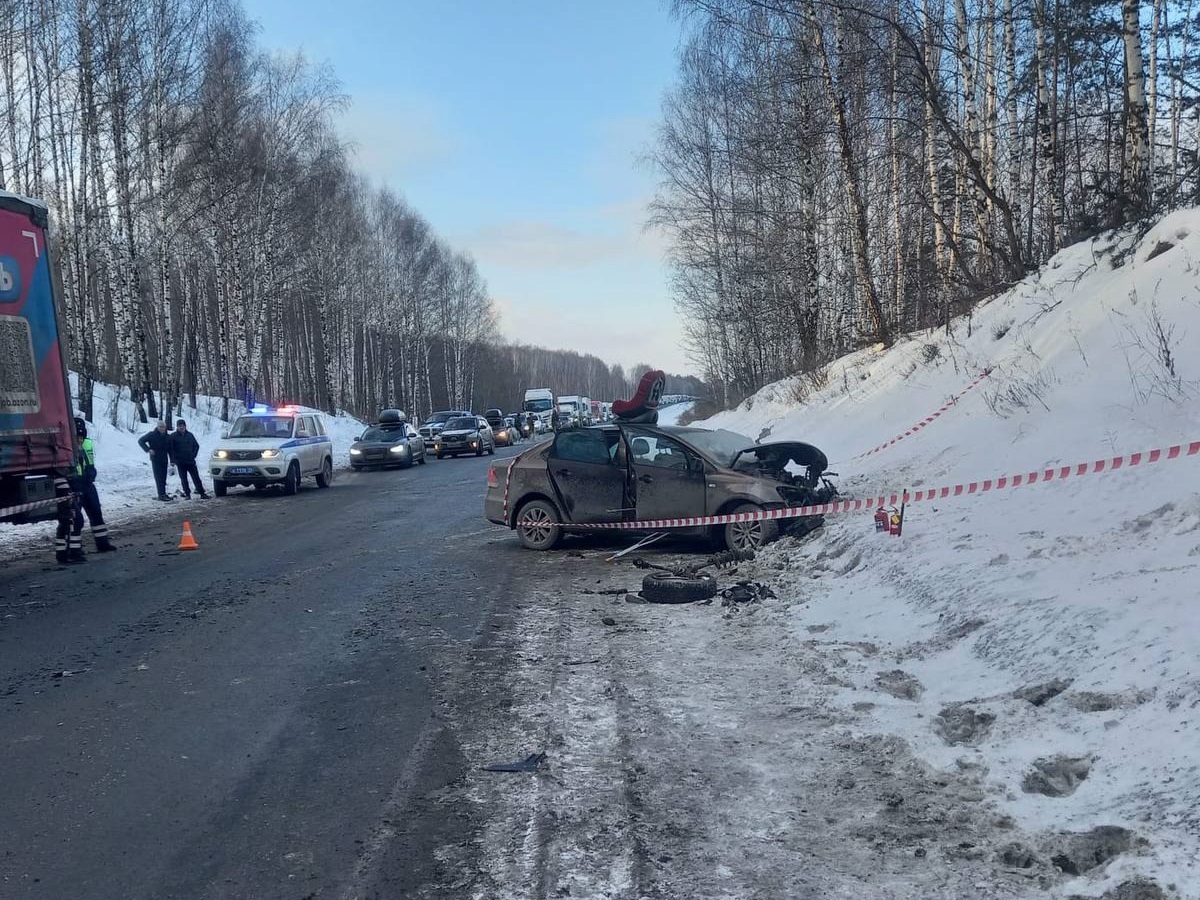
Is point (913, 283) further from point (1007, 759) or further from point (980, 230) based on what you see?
point (1007, 759)

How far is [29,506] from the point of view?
1033cm

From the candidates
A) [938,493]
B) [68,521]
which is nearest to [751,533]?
[938,493]

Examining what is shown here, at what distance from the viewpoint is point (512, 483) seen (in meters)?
11.3

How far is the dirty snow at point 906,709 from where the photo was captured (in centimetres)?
337

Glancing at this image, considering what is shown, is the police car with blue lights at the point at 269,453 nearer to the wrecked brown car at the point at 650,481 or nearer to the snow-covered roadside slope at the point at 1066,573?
the wrecked brown car at the point at 650,481

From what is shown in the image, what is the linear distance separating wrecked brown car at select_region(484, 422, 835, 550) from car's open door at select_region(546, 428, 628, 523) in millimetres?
12

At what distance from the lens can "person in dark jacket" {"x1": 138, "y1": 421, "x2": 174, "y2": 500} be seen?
1878 centimetres

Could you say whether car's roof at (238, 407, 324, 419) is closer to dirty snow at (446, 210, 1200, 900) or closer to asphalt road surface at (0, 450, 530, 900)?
asphalt road surface at (0, 450, 530, 900)

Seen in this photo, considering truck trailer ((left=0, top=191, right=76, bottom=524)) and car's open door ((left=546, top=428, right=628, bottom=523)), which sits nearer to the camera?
truck trailer ((left=0, top=191, right=76, bottom=524))

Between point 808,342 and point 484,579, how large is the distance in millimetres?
18224

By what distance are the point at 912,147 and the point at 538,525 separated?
57.6 feet

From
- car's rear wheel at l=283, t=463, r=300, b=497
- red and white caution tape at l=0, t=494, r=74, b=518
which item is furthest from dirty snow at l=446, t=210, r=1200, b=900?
car's rear wheel at l=283, t=463, r=300, b=497

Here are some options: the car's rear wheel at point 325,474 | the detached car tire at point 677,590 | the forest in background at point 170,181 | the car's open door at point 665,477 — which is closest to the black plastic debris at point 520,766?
the detached car tire at point 677,590

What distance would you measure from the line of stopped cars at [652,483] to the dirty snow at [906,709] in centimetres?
63
